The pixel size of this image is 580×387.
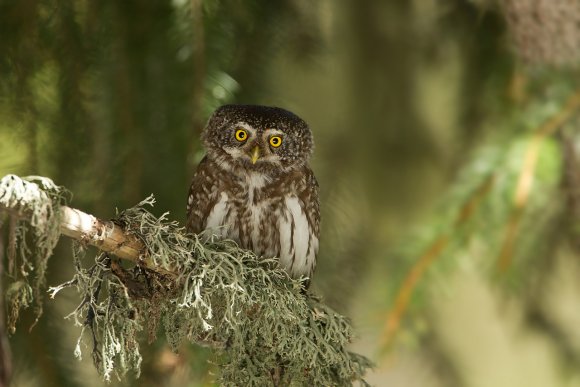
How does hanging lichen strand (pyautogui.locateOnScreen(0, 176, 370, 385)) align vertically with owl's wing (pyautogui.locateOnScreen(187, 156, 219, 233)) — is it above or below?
below

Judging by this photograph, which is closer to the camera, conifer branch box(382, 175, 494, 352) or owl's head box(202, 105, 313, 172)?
owl's head box(202, 105, 313, 172)

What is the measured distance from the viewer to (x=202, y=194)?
2.04 m

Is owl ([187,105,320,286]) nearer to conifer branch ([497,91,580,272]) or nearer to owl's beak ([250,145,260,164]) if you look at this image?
owl's beak ([250,145,260,164])

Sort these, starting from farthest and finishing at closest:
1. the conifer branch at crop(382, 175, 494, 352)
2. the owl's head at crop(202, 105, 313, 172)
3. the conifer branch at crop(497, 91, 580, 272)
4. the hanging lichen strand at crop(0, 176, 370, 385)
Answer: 1. the conifer branch at crop(382, 175, 494, 352)
2. the conifer branch at crop(497, 91, 580, 272)
3. the owl's head at crop(202, 105, 313, 172)
4. the hanging lichen strand at crop(0, 176, 370, 385)

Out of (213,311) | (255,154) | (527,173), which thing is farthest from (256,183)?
(527,173)

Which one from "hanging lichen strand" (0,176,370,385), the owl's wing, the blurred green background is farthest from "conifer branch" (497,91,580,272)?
the owl's wing

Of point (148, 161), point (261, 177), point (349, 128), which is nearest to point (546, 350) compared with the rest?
point (349, 128)

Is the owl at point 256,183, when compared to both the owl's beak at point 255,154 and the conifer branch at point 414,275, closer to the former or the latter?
the owl's beak at point 255,154

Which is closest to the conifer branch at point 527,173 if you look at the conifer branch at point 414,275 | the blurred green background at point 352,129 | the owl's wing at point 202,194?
the blurred green background at point 352,129

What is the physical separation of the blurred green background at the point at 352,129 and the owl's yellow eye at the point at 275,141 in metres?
0.17

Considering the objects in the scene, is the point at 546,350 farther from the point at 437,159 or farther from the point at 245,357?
the point at 245,357

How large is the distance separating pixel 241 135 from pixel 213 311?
0.54 meters

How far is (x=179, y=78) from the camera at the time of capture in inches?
82.2

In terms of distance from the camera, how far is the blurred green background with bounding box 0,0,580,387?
81.2 inches
